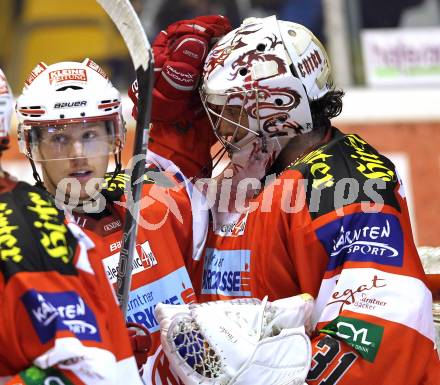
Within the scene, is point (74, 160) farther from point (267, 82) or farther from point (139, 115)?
point (267, 82)

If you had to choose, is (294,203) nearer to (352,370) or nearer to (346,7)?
(352,370)

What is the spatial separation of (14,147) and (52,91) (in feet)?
13.2

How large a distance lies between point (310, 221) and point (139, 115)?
1.95 ft

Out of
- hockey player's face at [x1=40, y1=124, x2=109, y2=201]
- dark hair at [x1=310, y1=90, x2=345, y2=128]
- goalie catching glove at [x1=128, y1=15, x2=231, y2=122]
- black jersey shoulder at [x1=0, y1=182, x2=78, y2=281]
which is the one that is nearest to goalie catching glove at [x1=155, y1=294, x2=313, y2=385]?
hockey player's face at [x1=40, y1=124, x2=109, y2=201]

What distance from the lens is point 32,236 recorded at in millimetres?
2447

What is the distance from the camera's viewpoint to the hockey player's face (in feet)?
10.3

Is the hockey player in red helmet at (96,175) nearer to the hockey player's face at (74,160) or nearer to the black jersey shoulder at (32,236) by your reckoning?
the hockey player's face at (74,160)

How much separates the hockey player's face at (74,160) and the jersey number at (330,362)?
2.52 feet

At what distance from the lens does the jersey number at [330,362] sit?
3.13m

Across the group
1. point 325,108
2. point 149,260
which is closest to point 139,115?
point 149,260

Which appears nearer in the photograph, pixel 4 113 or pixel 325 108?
pixel 4 113

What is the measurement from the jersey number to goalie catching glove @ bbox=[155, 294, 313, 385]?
79 millimetres

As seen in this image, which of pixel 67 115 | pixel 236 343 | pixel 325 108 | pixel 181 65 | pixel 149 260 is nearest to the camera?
pixel 236 343

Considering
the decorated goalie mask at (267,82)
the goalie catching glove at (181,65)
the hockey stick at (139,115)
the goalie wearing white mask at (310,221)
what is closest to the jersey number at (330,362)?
the goalie wearing white mask at (310,221)
